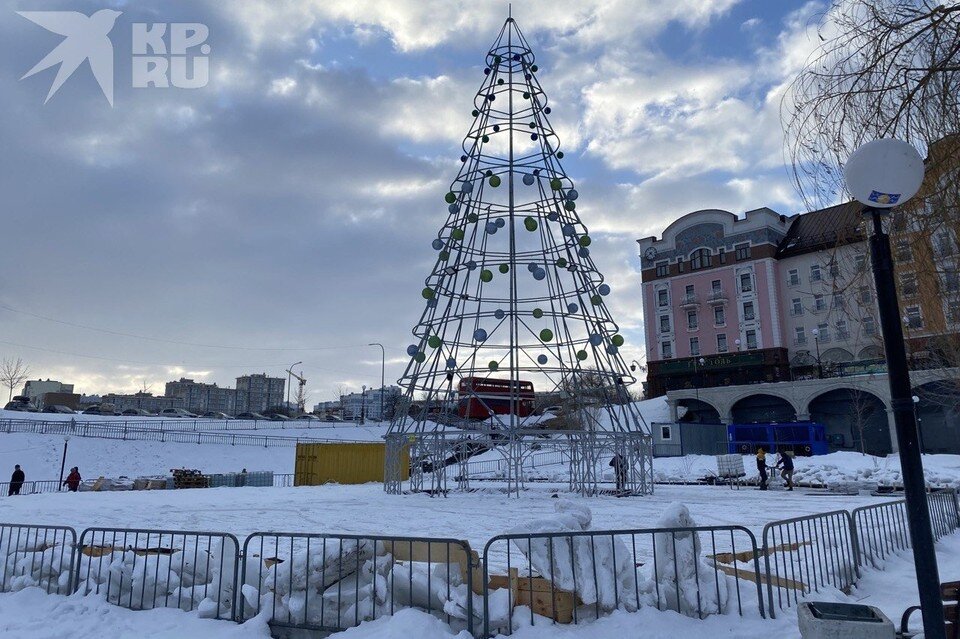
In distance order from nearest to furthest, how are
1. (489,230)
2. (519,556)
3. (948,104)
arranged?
(948,104), (519,556), (489,230)

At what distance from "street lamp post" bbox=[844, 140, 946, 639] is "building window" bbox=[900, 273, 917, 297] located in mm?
2509

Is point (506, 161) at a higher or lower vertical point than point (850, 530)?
higher

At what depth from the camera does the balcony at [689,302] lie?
55.7 meters

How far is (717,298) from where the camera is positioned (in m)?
54.3

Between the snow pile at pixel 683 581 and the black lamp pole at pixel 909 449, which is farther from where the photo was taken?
the snow pile at pixel 683 581

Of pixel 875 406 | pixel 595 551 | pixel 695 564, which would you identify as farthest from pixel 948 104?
pixel 875 406

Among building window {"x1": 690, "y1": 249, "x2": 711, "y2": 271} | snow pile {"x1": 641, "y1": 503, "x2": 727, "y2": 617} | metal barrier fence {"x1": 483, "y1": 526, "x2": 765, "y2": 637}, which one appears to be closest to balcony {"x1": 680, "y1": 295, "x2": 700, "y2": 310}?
building window {"x1": 690, "y1": 249, "x2": 711, "y2": 271}

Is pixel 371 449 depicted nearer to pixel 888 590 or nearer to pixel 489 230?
pixel 489 230

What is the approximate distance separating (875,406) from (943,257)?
141 feet

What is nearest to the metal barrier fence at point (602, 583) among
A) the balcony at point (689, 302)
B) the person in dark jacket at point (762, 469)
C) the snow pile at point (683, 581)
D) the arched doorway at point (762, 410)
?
the snow pile at point (683, 581)

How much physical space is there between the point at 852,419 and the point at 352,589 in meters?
46.5

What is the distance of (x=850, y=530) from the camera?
320 inches

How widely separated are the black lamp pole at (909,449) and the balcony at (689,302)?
53.2 metres

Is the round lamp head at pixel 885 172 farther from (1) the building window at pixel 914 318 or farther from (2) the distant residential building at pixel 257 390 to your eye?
→ (2) the distant residential building at pixel 257 390
